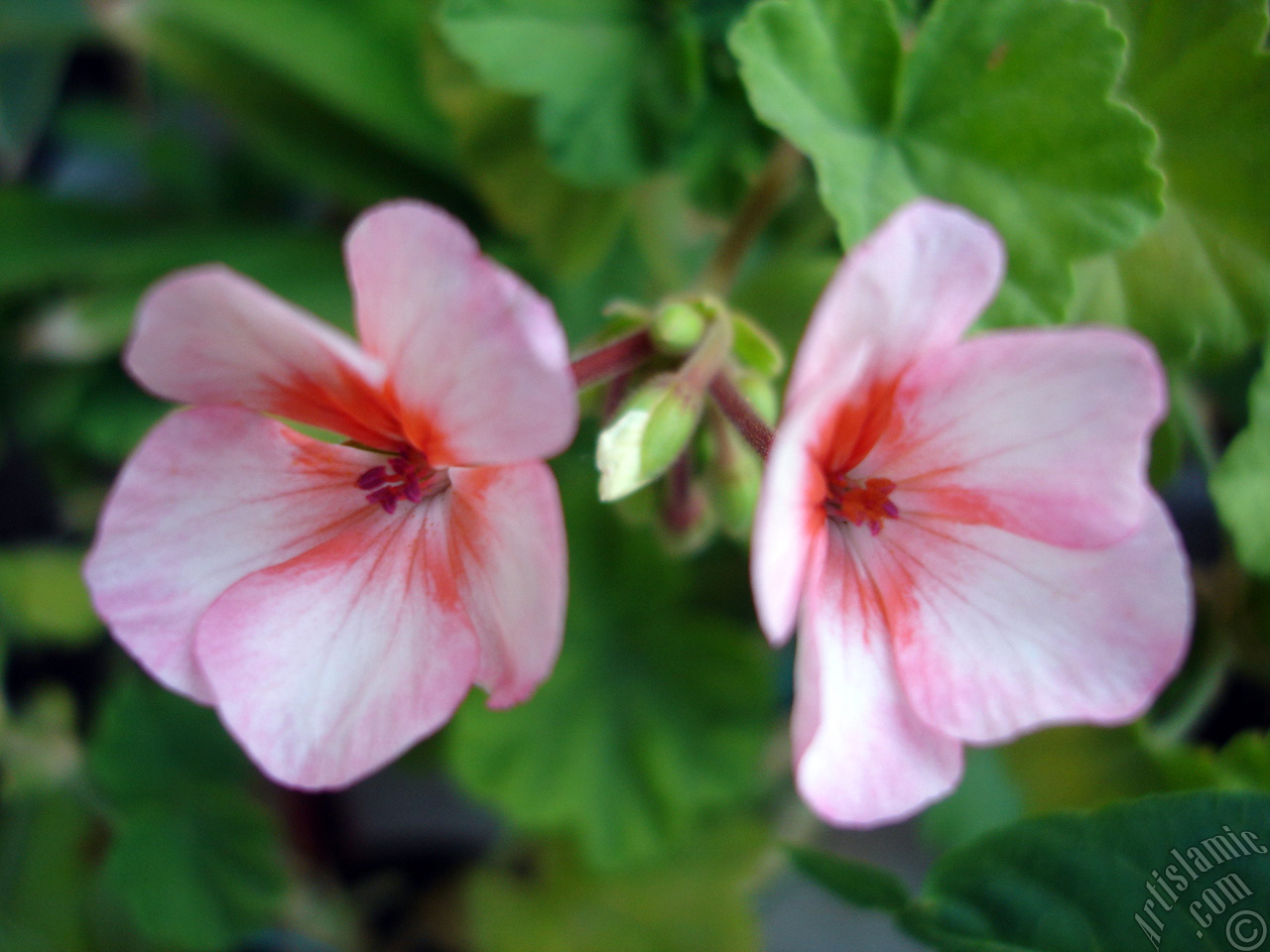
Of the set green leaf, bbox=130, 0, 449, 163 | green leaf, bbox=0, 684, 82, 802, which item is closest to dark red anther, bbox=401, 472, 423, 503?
green leaf, bbox=130, 0, 449, 163

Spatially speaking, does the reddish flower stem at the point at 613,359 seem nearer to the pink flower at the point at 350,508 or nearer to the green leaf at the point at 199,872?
the pink flower at the point at 350,508

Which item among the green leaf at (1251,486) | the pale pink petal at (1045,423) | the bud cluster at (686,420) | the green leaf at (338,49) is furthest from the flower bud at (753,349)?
the green leaf at (338,49)

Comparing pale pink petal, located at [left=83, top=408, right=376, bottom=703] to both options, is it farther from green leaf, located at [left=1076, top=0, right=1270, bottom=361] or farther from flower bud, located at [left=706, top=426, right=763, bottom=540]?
green leaf, located at [left=1076, top=0, right=1270, bottom=361]

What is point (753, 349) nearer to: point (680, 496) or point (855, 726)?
point (680, 496)

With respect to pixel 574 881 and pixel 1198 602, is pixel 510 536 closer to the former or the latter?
pixel 1198 602

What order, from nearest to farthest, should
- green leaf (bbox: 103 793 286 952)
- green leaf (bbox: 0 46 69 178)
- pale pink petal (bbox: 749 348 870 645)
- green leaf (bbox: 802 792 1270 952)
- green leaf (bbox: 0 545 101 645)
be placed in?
→ pale pink petal (bbox: 749 348 870 645), green leaf (bbox: 802 792 1270 952), green leaf (bbox: 103 793 286 952), green leaf (bbox: 0 545 101 645), green leaf (bbox: 0 46 69 178)

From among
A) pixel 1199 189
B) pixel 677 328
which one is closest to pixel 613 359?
pixel 677 328

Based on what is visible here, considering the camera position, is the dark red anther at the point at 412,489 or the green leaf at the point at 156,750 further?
the green leaf at the point at 156,750
